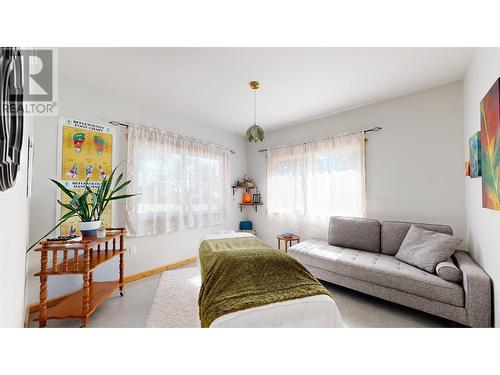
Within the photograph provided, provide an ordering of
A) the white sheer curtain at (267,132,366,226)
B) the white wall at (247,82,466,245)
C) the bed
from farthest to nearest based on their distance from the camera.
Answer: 1. the white sheer curtain at (267,132,366,226)
2. the white wall at (247,82,466,245)
3. the bed

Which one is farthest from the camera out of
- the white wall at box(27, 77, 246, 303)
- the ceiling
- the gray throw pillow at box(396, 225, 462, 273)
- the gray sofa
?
the white wall at box(27, 77, 246, 303)

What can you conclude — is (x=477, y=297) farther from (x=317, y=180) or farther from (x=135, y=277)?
(x=135, y=277)

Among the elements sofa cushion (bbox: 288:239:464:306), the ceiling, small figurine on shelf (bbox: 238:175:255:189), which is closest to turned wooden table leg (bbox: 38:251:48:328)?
the ceiling

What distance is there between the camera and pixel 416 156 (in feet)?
8.66

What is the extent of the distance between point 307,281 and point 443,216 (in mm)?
2247

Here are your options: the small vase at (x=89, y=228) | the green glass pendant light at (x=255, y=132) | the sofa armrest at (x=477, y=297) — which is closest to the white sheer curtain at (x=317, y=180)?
the sofa armrest at (x=477, y=297)

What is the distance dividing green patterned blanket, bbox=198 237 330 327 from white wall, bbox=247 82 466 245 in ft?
6.86

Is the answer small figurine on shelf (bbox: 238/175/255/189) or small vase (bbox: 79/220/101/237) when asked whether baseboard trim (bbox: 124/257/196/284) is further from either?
small figurine on shelf (bbox: 238/175/255/189)

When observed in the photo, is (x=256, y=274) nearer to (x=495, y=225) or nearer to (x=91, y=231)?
(x=91, y=231)

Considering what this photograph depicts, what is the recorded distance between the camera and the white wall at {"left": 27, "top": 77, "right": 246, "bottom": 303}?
2.18 metres

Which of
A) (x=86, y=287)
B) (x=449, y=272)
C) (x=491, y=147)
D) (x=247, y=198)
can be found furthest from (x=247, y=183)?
(x=491, y=147)

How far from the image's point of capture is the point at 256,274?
1.54m

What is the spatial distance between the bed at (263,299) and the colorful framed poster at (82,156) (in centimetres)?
195
